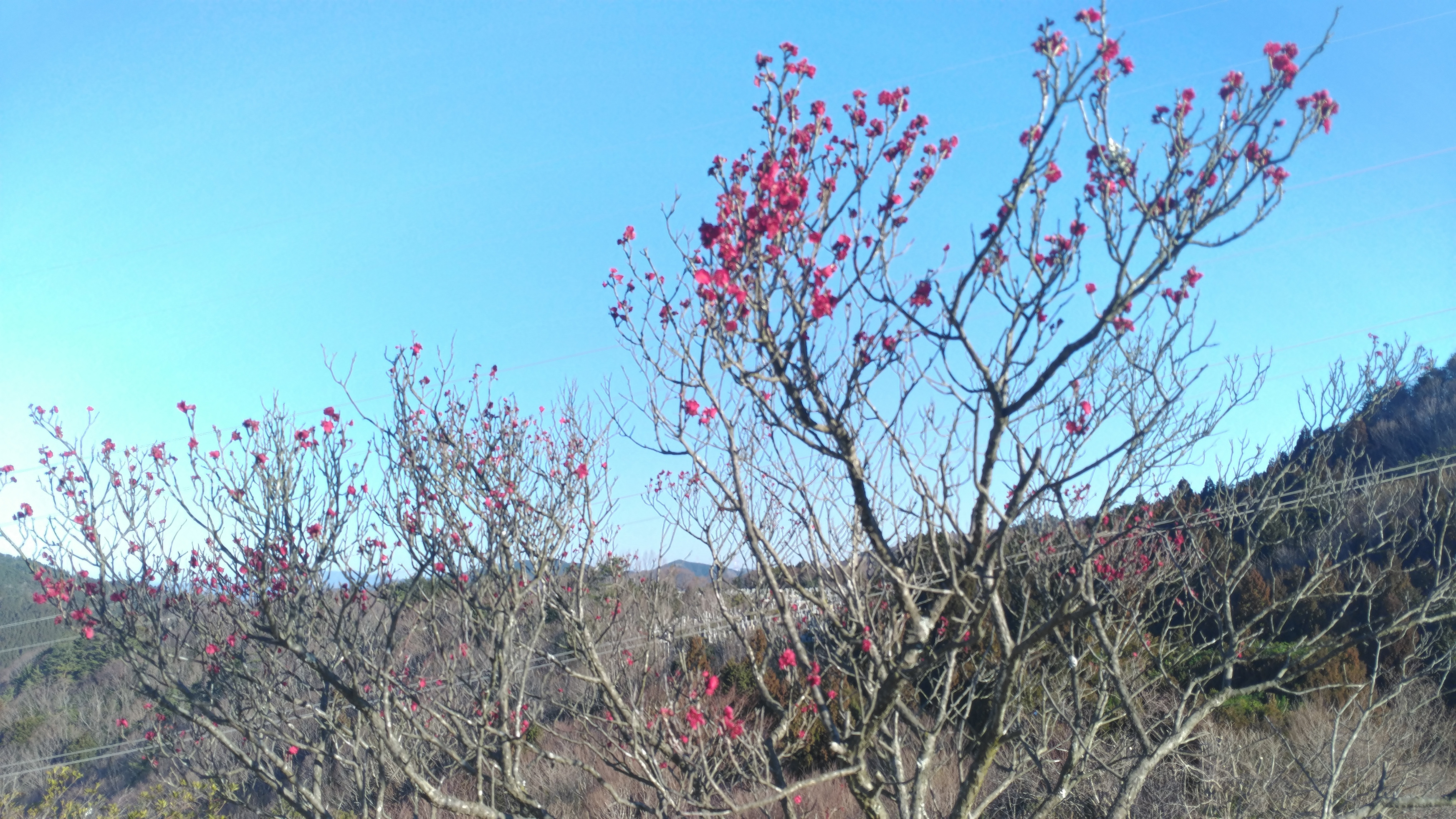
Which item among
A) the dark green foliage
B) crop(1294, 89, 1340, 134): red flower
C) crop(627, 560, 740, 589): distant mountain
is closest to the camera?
crop(1294, 89, 1340, 134): red flower

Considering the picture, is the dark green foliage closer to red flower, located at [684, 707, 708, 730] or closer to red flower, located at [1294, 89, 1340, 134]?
red flower, located at [684, 707, 708, 730]

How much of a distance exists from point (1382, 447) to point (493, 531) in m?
18.7

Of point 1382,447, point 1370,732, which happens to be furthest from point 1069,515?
point 1382,447

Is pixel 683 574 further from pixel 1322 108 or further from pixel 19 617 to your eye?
pixel 19 617

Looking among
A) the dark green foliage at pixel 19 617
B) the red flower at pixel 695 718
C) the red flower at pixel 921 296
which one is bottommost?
the red flower at pixel 695 718

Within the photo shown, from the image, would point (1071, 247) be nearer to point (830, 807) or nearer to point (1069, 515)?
point (1069, 515)

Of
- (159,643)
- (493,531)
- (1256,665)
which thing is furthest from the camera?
(1256,665)

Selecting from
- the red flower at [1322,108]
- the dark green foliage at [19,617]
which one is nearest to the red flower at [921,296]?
the red flower at [1322,108]

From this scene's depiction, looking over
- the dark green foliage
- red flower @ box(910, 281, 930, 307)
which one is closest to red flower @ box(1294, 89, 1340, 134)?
red flower @ box(910, 281, 930, 307)

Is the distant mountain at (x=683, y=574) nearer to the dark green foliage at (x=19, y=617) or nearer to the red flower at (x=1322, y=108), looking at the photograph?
the red flower at (x=1322, y=108)

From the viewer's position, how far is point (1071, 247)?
104 inches

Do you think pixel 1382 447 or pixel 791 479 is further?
pixel 1382 447

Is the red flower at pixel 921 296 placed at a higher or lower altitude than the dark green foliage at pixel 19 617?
lower

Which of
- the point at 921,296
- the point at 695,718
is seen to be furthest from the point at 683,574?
the point at 921,296
